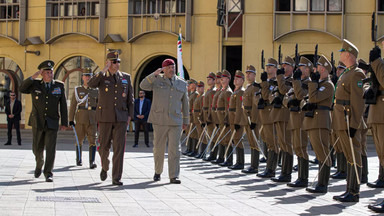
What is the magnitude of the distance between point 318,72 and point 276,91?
2.16 metres

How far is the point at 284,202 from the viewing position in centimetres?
995

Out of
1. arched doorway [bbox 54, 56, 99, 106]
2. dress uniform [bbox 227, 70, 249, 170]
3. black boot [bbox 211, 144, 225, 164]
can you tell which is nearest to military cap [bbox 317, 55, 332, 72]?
dress uniform [bbox 227, 70, 249, 170]

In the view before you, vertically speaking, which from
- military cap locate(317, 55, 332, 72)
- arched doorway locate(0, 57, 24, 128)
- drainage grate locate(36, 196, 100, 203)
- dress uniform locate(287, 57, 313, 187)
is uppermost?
arched doorway locate(0, 57, 24, 128)

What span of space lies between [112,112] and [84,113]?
157 inches

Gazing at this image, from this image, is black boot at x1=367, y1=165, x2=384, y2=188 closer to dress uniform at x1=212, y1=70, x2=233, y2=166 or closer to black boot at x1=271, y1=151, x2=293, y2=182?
black boot at x1=271, y1=151, x2=293, y2=182

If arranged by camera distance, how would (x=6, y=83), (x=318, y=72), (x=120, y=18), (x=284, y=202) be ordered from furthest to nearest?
(x=6, y=83) < (x=120, y=18) < (x=318, y=72) < (x=284, y=202)

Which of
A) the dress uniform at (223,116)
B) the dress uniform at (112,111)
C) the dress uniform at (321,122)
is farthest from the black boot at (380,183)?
the dress uniform at (223,116)

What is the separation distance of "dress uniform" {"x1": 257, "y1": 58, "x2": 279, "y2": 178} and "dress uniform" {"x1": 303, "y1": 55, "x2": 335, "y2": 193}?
214cm

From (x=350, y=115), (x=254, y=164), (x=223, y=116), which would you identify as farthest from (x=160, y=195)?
(x=223, y=116)

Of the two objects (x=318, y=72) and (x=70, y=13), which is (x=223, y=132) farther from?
(x=70, y=13)

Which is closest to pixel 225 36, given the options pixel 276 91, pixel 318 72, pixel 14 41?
pixel 14 41

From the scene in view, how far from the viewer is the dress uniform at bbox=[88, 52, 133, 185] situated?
1182cm

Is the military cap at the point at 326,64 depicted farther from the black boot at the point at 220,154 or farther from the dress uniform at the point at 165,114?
the black boot at the point at 220,154

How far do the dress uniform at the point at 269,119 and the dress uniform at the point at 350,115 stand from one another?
3.24m
